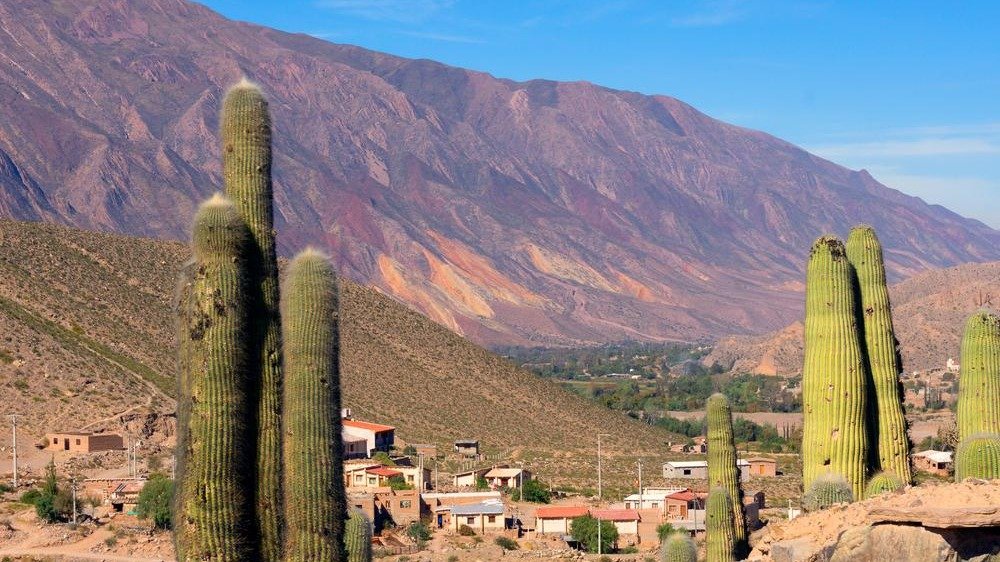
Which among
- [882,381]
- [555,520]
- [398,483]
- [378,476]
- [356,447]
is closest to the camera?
[882,381]

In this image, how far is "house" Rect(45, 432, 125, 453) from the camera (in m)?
51.2

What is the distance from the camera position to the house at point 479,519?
1727 inches

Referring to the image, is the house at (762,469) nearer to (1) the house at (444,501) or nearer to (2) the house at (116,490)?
(1) the house at (444,501)

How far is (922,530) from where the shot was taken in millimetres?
10867

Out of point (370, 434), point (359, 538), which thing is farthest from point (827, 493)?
point (370, 434)

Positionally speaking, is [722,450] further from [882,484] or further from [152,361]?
[152,361]

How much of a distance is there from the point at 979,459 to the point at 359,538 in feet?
25.5

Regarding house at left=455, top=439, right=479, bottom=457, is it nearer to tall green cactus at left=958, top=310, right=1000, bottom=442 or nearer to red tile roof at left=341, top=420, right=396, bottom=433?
red tile roof at left=341, top=420, right=396, bottom=433

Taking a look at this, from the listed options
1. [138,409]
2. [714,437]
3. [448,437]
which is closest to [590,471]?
[448,437]

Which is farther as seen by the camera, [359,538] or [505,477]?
[505,477]

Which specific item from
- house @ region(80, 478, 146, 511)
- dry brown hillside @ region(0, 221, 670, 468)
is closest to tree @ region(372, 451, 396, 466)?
dry brown hillside @ region(0, 221, 670, 468)

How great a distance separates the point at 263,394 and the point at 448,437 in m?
58.4

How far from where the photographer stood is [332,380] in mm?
14398

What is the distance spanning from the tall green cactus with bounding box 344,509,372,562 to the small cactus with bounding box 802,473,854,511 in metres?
6.05
